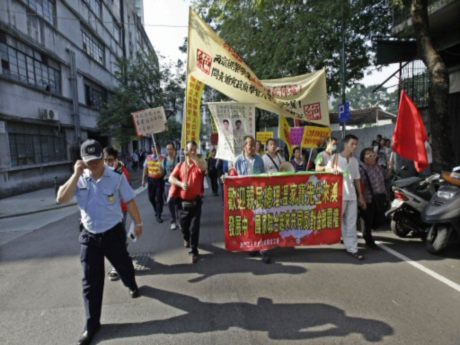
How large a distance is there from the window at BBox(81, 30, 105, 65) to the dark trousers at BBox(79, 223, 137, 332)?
2311 centimetres

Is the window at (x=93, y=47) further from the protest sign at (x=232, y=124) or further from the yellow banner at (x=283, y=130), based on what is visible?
the protest sign at (x=232, y=124)

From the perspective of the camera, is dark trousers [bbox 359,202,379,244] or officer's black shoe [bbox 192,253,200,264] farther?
dark trousers [bbox 359,202,379,244]

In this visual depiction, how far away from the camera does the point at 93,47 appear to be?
24.8 meters

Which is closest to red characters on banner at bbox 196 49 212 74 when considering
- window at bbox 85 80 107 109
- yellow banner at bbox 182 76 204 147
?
yellow banner at bbox 182 76 204 147

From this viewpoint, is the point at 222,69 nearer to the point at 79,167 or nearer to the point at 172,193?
the point at 172,193

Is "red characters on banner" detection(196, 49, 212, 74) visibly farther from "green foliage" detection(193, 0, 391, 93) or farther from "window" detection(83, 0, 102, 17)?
"window" detection(83, 0, 102, 17)

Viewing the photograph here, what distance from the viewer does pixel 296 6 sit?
12.1m

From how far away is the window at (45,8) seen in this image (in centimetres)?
1602

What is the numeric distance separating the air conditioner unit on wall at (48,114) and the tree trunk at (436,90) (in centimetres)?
1592

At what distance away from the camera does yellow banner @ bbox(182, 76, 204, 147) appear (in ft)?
17.1

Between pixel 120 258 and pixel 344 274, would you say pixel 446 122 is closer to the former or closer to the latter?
Answer: pixel 344 274

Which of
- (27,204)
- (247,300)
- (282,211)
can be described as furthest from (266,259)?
(27,204)

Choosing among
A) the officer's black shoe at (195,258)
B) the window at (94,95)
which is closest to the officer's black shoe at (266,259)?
the officer's black shoe at (195,258)

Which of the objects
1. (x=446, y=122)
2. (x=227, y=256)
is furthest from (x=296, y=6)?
(x=227, y=256)
